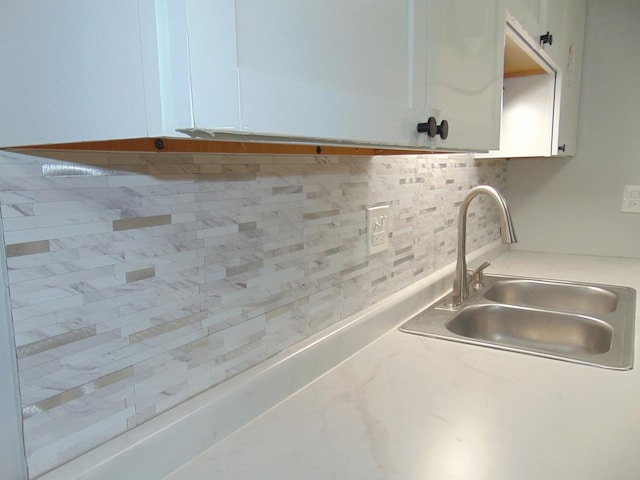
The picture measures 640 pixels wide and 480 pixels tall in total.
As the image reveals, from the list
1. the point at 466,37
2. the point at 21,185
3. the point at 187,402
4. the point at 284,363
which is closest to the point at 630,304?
the point at 466,37

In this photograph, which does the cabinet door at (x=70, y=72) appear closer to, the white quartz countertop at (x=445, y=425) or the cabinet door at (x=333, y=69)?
the cabinet door at (x=333, y=69)

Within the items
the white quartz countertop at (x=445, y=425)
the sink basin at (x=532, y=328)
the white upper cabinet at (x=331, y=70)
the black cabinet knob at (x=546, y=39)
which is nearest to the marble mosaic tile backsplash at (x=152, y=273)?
the white quartz countertop at (x=445, y=425)

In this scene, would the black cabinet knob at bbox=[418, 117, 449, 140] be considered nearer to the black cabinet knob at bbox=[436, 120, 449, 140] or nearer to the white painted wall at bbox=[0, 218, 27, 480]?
the black cabinet knob at bbox=[436, 120, 449, 140]

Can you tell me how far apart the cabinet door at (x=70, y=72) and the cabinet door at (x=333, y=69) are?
3.5 inches

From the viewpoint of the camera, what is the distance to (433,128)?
29.0 inches

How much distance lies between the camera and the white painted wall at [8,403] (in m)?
0.51

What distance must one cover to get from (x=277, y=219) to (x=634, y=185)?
198 cm

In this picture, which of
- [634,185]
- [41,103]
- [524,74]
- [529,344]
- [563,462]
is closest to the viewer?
[41,103]

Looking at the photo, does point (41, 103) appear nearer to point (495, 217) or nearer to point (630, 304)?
point (630, 304)

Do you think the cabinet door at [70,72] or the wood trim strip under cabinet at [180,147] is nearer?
the cabinet door at [70,72]

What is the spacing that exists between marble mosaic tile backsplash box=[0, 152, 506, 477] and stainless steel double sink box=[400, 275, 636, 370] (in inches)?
15.5

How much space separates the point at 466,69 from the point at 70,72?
735mm

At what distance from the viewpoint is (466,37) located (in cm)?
90

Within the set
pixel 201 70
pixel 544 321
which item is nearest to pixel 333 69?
pixel 201 70
